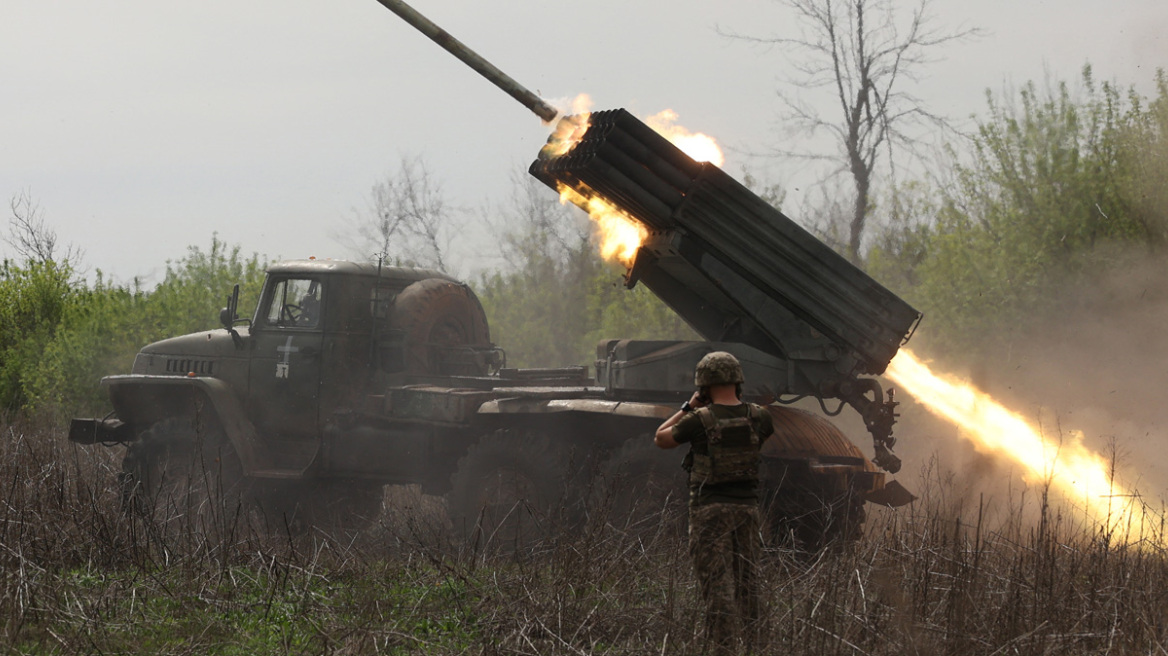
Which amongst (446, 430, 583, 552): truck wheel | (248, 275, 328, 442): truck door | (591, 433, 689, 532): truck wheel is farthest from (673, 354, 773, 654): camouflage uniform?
(248, 275, 328, 442): truck door

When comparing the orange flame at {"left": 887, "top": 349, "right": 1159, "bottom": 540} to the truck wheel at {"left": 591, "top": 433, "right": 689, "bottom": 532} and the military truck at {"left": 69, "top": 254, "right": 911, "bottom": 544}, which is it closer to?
the truck wheel at {"left": 591, "top": 433, "right": 689, "bottom": 532}

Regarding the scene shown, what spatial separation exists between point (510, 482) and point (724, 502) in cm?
386

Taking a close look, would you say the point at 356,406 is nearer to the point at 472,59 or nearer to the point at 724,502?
the point at 472,59

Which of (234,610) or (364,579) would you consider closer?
(234,610)

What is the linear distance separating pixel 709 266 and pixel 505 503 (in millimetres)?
2677

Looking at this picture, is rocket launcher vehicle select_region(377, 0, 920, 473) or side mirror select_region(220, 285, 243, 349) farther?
side mirror select_region(220, 285, 243, 349)

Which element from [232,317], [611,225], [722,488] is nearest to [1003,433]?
[611,225]

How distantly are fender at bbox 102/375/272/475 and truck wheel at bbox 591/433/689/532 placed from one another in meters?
4.07

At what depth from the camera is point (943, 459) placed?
15133mm

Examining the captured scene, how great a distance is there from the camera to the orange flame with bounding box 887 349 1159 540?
32.7 ft

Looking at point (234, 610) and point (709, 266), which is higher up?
point (709, 266)

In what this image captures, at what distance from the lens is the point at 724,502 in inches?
219

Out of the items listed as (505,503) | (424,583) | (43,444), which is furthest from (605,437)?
(43,444)

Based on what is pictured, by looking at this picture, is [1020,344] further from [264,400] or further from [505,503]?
[264,400]
